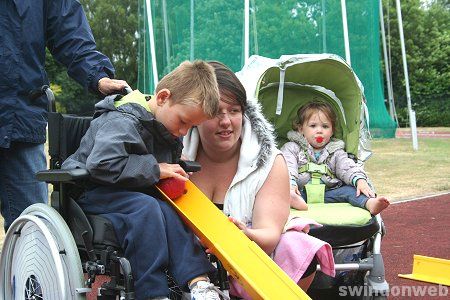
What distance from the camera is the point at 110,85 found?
10.6ft

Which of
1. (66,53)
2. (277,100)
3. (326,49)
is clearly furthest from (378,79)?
(66,53)

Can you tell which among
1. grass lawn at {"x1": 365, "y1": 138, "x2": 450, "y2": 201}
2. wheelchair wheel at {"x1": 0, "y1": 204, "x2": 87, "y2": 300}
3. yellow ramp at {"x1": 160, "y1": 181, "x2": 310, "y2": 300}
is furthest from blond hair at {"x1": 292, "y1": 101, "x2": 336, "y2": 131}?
grass lawn at {"x1": 365, "y1": 138, "x2": 450, "y2": 201}

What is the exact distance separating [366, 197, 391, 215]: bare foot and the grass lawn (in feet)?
18.5

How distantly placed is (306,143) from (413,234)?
3201 mm

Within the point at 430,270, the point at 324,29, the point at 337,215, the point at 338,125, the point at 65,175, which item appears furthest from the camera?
the point at 324,29

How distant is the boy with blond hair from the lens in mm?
2432

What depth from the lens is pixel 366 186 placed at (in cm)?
411

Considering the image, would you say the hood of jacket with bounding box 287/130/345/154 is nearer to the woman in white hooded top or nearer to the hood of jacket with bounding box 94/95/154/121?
the woman in white hooded top

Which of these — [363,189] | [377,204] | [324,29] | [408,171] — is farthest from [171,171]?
[324,29]

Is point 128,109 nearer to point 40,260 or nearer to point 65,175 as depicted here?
point 65,175

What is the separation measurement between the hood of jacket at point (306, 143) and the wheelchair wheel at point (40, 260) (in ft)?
6.63

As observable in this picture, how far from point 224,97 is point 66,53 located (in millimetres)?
882

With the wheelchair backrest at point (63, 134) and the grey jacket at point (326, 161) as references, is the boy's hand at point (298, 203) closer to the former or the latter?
the grey jacket at point (326, 161)

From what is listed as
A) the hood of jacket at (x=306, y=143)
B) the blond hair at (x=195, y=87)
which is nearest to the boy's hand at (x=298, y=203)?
the hood of jacket at (x=306, y=143)
